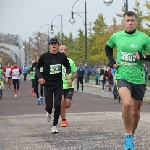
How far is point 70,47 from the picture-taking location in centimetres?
8525

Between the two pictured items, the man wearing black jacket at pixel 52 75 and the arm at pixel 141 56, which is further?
the man wearing black jacket at pixel 52 75

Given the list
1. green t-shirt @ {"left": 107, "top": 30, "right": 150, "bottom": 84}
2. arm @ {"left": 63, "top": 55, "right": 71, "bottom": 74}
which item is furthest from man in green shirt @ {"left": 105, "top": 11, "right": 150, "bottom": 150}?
arm @ {"left": 63, "top": 55, "right": 71, "bottom": 74}

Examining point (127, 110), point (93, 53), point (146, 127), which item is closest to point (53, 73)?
point (146, 127)

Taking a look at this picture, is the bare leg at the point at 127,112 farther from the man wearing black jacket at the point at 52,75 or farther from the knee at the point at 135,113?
the man wearing black jacket at the point at 52,75

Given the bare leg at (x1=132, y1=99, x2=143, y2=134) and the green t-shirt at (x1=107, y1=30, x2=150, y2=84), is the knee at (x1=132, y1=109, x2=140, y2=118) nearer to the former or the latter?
the bare leg at (x1=132, y1=99, x2=143, y2=134)

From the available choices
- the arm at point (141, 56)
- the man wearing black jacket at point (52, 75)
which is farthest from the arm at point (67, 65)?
the arm at point (141, 56)

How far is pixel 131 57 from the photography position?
312 inches

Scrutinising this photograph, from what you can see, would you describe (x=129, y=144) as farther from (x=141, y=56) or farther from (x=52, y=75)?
(x=52, y=75)

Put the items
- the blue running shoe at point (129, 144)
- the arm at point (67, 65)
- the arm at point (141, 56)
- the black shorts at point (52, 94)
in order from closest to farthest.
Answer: the blue running shoe at point (129, 144) < the arm at point (141, 56) < the black shorts at point (52, 94) < the arm at point (67, 65)

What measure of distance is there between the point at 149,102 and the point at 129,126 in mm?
14308

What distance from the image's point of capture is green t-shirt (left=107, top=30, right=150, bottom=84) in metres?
7.96

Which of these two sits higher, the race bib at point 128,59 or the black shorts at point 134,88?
the race bib at point 128,59

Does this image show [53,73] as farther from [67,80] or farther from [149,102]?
[149,102]

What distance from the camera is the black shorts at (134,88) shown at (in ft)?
26.1
